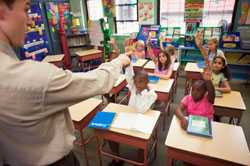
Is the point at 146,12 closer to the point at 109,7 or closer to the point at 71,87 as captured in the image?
the point at 109,7

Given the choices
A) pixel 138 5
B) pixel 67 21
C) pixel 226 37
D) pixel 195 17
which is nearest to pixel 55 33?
pixel 67 21

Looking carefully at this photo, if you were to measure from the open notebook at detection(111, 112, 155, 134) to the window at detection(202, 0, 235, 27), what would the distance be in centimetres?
399

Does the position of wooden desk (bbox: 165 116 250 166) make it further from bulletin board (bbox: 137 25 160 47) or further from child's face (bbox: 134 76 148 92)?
bulletin board (bbox: 137 25 160 47)

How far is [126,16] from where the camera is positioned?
17.9ft

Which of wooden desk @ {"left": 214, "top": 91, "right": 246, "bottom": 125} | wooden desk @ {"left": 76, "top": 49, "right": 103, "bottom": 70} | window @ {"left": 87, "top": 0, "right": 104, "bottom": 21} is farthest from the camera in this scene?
window @ {"left": 87, "top": 0, "right": 104, "bottom": 21}

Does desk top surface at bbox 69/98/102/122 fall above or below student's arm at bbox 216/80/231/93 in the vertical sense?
below

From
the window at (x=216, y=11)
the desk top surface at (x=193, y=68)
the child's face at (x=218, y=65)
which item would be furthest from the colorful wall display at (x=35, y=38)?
the window at (x=216, y=11)

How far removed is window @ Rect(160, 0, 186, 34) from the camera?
15.3 feet

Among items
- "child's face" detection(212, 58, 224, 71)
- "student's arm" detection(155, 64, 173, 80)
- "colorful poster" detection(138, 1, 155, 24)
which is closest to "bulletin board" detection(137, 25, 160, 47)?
"colorful poster" detection(138, 1, 155, 24)

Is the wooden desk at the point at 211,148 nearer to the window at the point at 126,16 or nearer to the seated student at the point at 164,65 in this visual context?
the seated student at the point at 164,65

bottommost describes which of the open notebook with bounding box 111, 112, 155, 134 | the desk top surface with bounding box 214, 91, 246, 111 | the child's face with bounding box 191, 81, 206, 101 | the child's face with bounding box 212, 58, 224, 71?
the desk top surface with bounding box 214, 91, 246, 111

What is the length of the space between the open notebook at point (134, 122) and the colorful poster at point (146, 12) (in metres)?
4.10

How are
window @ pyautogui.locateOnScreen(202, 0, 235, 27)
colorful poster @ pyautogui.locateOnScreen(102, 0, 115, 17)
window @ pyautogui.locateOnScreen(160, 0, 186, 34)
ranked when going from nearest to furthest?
window @ pyautogui.locateOnScreen(202, 0, 235, 27) → window @ pyautogui.locateOnScreen(160, 0, 186, 34) → colorful poster @ pyautogui.locateOnScreen(102, 0, 115, 17)

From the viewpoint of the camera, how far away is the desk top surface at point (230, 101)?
1.94 m
